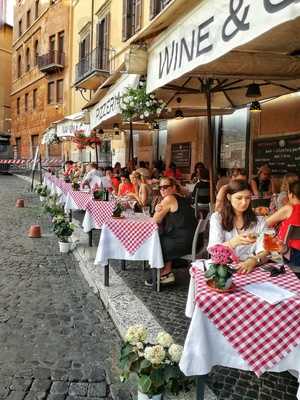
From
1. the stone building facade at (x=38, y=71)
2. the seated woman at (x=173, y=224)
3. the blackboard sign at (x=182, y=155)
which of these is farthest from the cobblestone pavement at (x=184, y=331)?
the stone building facade at (x=38, y=71)

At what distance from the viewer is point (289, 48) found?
471 cm

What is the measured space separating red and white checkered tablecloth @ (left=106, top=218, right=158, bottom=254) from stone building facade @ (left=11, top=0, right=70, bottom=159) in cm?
2588

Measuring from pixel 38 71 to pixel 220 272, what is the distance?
120ft

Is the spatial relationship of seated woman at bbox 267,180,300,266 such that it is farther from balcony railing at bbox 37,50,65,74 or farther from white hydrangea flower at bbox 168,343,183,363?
balcony railing at bbox 37,50,65,74

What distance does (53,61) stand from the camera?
1229 inches

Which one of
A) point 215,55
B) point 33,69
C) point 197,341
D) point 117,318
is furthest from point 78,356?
point 33,69

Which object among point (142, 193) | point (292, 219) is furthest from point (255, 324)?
point (142, 193)

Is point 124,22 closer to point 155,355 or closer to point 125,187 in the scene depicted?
point 125,187

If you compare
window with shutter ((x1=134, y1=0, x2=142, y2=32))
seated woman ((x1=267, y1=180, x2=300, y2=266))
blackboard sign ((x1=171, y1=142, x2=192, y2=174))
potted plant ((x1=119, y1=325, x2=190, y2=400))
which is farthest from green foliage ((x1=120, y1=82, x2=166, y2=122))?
window with shutter ((x1=134, y1=0, x2=142, y2=32))

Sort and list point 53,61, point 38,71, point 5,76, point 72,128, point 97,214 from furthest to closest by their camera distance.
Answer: point 5,76
point 38,71
point 53,61
point 72,128
point 97,214

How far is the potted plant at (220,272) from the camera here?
100 inches

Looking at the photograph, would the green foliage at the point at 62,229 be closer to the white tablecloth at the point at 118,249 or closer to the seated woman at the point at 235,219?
the white tablecloth at the point at 118,249

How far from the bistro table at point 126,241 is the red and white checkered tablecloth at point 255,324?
2.73 meters

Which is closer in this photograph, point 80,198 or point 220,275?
point 220,275
